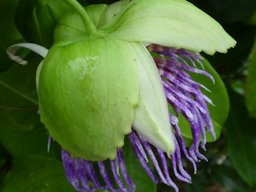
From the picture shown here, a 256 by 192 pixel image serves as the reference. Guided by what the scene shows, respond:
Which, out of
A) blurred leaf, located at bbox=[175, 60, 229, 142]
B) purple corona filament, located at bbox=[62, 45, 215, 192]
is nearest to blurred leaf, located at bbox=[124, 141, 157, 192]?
blurred leaf, located at bbox=[175, 60, 229, 142]

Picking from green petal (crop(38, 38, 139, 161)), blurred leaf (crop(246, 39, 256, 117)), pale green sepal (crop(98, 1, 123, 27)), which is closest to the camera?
green petal (crop(38, 38, 139, 161))

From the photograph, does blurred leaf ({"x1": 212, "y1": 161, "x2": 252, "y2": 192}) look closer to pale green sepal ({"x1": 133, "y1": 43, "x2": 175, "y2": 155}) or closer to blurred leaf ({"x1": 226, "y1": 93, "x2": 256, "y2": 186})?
blurred leaf ({"x1": 226, "y1": 93, "x2": 256, "y2": 186})

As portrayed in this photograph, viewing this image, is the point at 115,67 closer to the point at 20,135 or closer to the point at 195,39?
the point at 195,39

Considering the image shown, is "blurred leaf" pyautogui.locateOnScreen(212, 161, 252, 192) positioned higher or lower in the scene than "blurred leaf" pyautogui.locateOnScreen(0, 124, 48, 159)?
lower

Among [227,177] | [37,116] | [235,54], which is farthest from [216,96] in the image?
[227,177]

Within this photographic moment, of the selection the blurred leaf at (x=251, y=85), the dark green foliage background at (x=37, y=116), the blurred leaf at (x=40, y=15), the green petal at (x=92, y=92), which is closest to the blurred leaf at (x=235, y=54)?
the dark green foliage background at (x=37, y=116)

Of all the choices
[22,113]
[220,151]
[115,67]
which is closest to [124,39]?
[115,67]
